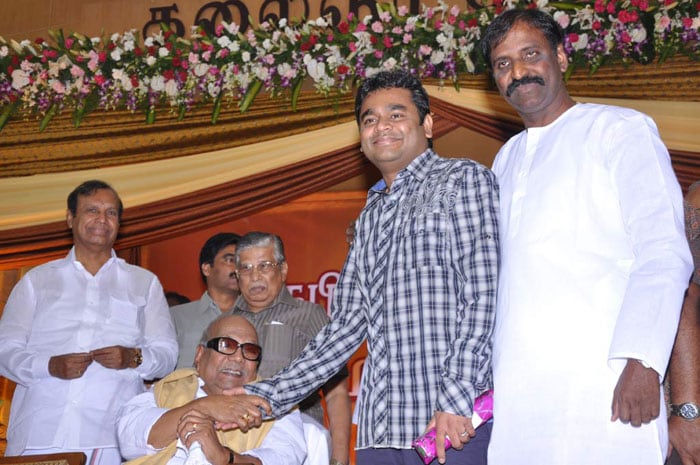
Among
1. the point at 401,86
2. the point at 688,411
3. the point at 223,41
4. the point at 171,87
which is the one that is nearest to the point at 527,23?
the point at 401,86

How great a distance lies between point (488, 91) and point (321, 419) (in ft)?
9.09

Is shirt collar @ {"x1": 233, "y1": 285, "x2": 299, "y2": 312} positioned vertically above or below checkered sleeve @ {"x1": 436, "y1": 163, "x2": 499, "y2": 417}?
below

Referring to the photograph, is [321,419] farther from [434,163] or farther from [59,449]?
[434,163]

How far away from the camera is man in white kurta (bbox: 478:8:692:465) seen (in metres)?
2.16

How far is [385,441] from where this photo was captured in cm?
252

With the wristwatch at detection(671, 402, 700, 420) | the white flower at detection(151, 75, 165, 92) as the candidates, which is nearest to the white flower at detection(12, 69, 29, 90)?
the white flower at detection(151, 75, 165, 92)

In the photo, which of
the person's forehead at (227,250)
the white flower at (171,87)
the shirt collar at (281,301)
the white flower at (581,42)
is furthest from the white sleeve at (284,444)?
the white flower at (171,87)

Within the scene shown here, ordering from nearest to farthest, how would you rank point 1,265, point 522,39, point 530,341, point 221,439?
point 530,341 → point 522,39 → point 221,439 → point 1,265

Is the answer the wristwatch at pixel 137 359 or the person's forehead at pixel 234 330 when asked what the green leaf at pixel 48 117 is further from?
the person's forehead at pixel 234 330

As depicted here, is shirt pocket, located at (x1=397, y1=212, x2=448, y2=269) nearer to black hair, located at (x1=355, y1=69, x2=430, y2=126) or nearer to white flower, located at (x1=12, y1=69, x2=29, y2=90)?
black hair, located at (x1=355, y1=69, x2=430, y2=126)

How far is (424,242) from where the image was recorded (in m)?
2.59

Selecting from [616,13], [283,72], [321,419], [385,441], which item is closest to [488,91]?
[616,13]

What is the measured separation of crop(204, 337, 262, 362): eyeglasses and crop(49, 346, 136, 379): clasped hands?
903 mm

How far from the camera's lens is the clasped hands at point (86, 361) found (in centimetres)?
420
